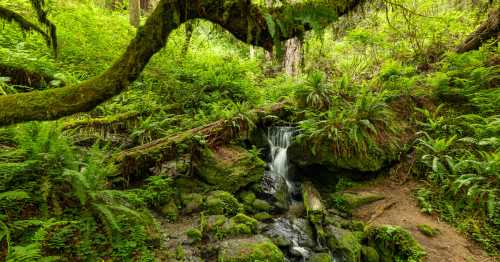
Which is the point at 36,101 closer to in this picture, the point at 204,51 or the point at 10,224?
the point at 10,224

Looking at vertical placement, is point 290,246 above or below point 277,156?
below

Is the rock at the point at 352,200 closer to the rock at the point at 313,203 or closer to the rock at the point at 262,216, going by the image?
the rock at the point at 313,203

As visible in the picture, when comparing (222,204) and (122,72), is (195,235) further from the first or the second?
(122,72)

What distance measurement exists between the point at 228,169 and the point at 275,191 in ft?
4.32

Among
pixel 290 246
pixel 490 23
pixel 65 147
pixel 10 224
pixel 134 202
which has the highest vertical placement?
pixel 490 23

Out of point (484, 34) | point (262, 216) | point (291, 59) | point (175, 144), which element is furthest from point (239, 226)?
point (484, 34)

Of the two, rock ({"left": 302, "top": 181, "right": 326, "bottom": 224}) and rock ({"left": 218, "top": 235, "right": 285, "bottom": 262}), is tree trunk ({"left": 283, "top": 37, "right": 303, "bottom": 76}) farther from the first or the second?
rock ({"left": 218, "top": 235, "right": 285, "bottom": 262})

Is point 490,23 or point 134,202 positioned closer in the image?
point 134,202

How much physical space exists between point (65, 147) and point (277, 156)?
205 inches

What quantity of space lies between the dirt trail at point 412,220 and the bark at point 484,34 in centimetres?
609

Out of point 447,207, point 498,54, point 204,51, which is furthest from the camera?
point 204,51

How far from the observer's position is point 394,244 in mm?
4910

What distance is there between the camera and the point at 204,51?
39.3ft

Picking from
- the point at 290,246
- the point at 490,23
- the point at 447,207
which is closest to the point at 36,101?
the point at 290,246
